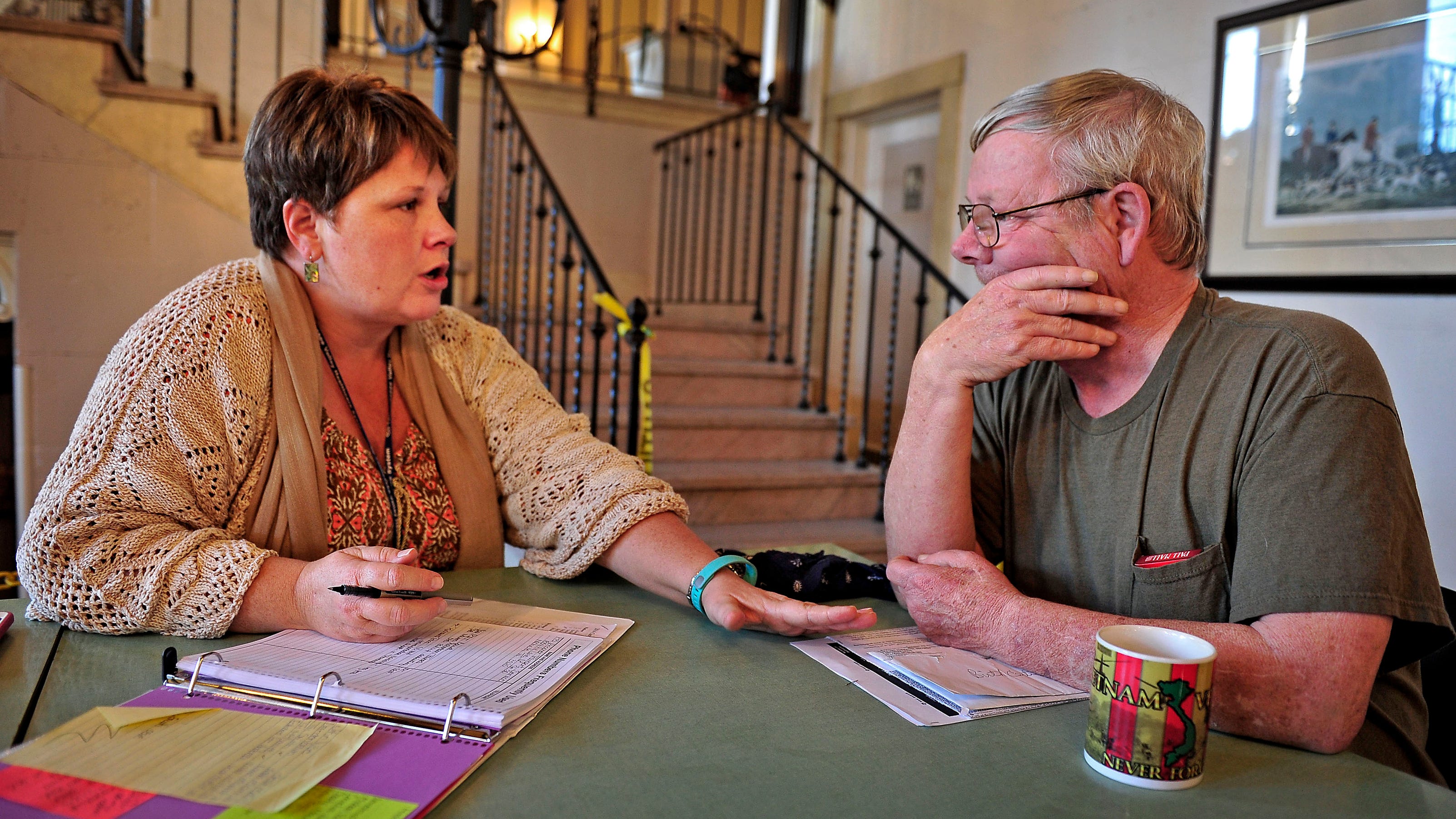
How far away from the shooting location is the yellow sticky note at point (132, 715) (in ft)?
2.46

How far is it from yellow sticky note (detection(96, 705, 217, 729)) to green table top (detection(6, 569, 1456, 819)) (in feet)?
0.19

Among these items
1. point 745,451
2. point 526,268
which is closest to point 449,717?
point 526,268

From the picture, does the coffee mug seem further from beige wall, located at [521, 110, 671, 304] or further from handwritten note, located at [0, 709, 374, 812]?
beige wall, located at [521, 110, 671, 304]

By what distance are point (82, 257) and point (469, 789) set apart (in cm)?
326

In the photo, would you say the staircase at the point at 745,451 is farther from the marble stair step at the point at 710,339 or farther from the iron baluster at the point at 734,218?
the iron baluster at the point at 734,218

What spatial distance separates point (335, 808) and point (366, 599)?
0.34 metres

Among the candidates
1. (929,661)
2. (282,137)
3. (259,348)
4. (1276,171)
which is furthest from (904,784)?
(1276,171)

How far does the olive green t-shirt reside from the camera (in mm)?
912

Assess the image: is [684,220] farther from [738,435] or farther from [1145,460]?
[1145,460]

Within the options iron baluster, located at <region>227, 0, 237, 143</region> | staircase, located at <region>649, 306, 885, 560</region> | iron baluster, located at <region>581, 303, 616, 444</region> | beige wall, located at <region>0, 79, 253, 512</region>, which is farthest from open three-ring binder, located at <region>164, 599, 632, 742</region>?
iron baluster, located at <region>227, 0, 237, 143</region>

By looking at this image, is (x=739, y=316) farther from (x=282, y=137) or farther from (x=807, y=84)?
(x=282, y=137)

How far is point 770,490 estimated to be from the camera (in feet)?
12.0

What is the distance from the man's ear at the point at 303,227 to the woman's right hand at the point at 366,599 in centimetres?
53

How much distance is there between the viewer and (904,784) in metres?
0.73
